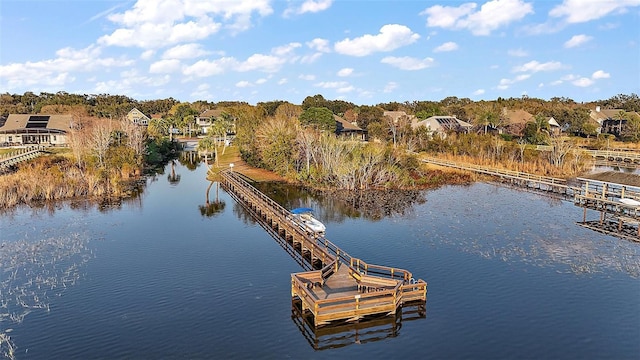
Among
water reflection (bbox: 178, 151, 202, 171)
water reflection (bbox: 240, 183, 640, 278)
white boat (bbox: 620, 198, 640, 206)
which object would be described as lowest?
water reflection (bbox: 240, 183, 640, 278)

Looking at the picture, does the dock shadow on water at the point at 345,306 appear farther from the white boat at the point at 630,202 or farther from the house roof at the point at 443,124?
the house roof at the point at 443,124

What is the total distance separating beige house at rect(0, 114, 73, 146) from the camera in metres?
84.2

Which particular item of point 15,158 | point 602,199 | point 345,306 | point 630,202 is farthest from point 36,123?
point 630,202

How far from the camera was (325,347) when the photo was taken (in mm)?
19016

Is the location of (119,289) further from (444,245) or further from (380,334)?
(444,245)

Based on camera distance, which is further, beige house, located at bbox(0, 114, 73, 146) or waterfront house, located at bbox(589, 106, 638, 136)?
waterfront house, located at bbox(589, 106, 638, 136)

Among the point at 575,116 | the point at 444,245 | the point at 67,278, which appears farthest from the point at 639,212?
the point at 575,116

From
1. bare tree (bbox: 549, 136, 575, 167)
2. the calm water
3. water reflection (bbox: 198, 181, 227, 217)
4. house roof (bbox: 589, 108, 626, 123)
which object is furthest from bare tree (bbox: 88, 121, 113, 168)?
house roof (bbox: 589, 108, 626, 123)

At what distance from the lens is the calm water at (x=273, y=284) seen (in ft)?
62.2

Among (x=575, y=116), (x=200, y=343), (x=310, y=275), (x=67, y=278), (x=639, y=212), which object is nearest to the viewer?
(x=200, y=343)

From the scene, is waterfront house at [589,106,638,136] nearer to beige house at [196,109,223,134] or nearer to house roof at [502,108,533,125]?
house roof at [502,108,533,125]

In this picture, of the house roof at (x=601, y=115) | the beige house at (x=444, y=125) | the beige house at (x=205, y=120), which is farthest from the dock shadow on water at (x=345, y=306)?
the beige house at (x=205, y=120)

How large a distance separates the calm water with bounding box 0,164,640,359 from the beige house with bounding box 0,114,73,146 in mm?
51435

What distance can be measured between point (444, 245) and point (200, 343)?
18.6 m
